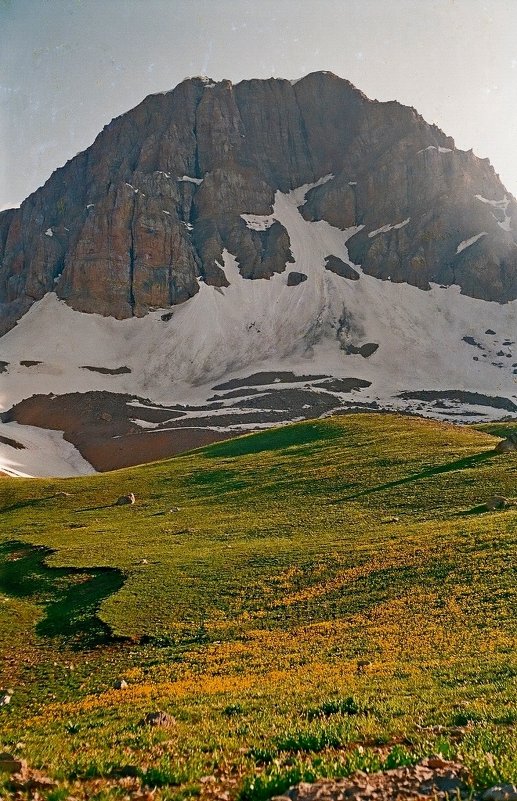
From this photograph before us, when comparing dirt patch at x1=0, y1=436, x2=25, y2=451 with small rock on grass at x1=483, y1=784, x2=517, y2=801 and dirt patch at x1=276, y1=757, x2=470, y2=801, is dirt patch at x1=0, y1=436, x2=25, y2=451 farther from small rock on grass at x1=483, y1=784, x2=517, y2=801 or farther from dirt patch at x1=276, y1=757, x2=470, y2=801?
small rock on grass at x1=483, y1=784, x2=517, y2=801

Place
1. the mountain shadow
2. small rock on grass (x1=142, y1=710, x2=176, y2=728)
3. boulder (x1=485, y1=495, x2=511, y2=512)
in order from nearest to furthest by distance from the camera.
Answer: small rock on grass (x1=142, y1=710, x2=176, y2=728), the mountain shadow, boulder (x1=485, y1=495, x2=511, y2=512)

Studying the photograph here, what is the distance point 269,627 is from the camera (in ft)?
72.0

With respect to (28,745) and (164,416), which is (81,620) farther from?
(164,416)

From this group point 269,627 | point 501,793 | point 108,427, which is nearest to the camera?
point 501,793

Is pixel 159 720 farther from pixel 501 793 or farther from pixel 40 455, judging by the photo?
pixel 40 455

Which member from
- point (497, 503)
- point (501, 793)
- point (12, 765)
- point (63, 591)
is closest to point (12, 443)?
point (63, 591)

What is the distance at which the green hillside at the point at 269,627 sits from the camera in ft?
32.5

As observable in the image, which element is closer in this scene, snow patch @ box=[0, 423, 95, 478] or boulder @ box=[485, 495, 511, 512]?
boulder @ box=[485, 495, 511, 512]

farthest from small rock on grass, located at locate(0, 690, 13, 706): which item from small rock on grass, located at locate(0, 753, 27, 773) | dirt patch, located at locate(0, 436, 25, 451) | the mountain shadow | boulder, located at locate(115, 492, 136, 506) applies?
dirt patch, located at locate(0, 436, 25, 451)

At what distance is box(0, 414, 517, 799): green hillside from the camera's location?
9914mm

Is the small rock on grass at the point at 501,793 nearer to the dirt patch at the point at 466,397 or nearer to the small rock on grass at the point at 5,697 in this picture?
the small rock on grass at the point at 5,697

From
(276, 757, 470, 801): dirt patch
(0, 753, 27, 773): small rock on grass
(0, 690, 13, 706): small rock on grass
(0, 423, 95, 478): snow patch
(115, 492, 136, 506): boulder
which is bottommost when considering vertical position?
(0, 423, 95, 478): snow patch

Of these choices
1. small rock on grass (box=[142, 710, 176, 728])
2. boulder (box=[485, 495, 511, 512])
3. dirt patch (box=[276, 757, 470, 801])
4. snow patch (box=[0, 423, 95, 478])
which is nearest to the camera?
dirt patch (box=[276, 757, 470, 801])

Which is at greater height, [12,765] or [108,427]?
[12,765]
